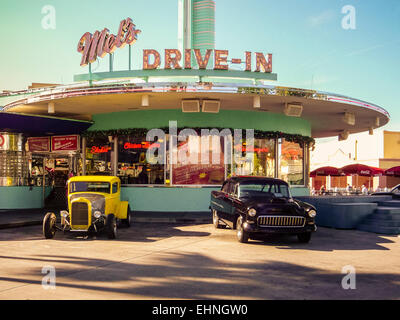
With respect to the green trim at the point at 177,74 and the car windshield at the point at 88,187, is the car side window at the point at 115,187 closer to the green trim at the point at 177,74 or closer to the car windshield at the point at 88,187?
the car windshield at the point at 88,187

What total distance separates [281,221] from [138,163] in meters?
9.20

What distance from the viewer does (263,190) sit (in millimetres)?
12133

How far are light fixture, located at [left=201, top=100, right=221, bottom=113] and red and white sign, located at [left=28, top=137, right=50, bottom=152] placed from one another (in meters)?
8.49

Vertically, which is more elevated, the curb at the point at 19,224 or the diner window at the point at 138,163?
the diner window at the point at 138,163

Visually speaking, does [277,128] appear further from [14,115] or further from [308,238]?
[14,115]

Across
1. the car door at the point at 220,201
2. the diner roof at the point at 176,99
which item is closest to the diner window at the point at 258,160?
the diner roof at the point at 176,99

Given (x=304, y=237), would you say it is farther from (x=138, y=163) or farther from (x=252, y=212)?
(x=138, y=163)

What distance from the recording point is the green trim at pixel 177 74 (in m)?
16.3

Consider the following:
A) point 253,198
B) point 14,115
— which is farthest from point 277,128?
point 14,115

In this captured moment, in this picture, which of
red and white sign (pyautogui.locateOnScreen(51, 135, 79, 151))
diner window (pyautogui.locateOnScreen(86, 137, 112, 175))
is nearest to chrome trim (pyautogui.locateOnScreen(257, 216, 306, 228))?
diner window (pyautogui.locateOnScreen(86, 137, 112, 175))

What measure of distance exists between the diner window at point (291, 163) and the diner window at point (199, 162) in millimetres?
3069

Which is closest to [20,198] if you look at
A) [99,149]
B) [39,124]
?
[39,124]

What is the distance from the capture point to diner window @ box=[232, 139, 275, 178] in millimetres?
18234

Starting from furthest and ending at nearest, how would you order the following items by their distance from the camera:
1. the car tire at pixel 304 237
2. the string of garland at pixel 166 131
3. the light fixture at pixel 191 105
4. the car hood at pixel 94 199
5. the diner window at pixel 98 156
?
1. the diner window at pixel 98 156
2. the string of garland at pixel 166 131
3. the light fixture at pixel 191 105
4. the car hood at pixel 94 199
5. the car tire at pixel 304 237
